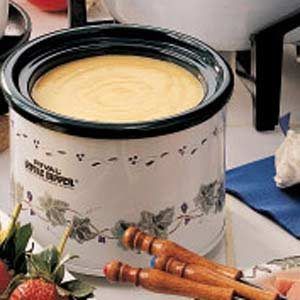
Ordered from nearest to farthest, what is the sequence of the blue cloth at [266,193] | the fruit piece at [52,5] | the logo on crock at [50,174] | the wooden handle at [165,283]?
the wooden handle at [165,283]
the logo on crock at [50,174]
the blue cloth at [266,193]
the fruit piece at [52,5]

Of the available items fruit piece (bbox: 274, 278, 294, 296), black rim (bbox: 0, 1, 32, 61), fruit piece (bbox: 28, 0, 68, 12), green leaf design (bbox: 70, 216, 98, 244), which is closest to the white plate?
fruit piece (bbox: 274, 278, 294, 296)

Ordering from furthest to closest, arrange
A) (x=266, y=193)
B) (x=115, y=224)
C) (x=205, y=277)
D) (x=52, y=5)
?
1. (x=52, y=5)
2. (x=266, y=193)
3. (x=115, y=224)
4. (x=205, y=277)

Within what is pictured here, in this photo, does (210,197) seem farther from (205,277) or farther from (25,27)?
(25,27)

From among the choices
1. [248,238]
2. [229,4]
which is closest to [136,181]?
[248,238]

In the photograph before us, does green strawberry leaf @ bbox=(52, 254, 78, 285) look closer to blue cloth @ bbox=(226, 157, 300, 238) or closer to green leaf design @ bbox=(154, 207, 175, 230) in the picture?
green leaf design @ bbox=(154, 207, 175, 230)

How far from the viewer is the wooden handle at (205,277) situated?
1.77 ft

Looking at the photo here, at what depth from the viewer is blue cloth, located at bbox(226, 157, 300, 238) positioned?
29.4 inches

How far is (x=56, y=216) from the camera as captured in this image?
0.66 metres

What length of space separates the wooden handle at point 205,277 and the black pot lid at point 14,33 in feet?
0.96

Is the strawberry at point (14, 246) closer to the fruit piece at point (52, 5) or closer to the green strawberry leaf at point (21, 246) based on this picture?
the green strawberry leaf at point (21, 246)

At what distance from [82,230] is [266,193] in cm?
18

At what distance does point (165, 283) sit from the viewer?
1.84 ft

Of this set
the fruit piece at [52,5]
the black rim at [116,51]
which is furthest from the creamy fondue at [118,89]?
the fruit piece at [52,5]

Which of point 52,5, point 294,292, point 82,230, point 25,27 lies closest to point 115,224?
point 82,230
